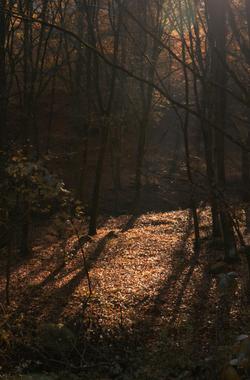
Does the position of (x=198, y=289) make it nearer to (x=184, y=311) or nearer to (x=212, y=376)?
(x=184, y=311)

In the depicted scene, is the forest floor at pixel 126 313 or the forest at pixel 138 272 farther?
the forest floor at pixel 126 313

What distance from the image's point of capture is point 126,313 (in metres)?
9.09

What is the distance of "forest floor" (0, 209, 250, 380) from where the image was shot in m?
7.08

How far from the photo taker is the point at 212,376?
5.17m

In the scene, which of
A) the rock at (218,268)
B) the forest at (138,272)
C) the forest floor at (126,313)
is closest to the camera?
the forest at (138,272)

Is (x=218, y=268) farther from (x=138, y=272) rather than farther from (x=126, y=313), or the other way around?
(x=126, y=313)

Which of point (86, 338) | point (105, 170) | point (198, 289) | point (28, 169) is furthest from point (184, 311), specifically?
point (105, 170)

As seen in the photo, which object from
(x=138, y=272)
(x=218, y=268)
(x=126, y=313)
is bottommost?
(x=126, y=313)

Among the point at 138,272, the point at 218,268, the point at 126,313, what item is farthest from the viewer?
the point at 138,272

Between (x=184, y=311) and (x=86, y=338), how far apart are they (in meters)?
1.71

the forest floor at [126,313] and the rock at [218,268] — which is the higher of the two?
the rock at [218,268]

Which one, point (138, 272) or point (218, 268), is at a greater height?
point (218, 268)

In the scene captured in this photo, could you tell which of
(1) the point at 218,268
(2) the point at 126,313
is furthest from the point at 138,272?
(2) the point at 126,313

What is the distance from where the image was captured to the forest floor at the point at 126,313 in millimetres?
7078
